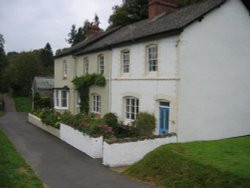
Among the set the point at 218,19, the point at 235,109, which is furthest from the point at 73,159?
the point at 218,19

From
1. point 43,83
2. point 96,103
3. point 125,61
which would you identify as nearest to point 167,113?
point 125,61

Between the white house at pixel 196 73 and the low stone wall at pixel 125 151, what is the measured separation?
2067 millimetres

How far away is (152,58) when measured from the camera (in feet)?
53.3

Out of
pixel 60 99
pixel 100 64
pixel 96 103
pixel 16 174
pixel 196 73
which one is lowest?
pixel 16 174

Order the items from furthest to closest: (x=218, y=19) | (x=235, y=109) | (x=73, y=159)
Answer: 1. (x=235, y=109)
2. (x=218, y=19)
3. (x=73, y=159)

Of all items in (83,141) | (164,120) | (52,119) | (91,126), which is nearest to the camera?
(91,126)

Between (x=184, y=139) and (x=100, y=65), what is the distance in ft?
33.1

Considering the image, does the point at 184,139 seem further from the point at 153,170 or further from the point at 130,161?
the point at 153,170

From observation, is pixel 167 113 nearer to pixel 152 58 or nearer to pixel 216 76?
pixel 152 58

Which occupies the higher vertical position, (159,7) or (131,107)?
(159,7)

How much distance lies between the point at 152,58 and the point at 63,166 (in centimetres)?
778

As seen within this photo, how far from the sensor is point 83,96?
77.9 feet

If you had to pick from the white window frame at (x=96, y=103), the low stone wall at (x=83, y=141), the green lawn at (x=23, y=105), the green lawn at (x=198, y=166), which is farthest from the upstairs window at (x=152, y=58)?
the green lawn at (x=23, y=105)

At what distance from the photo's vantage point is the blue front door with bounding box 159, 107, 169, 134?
15.3 m
